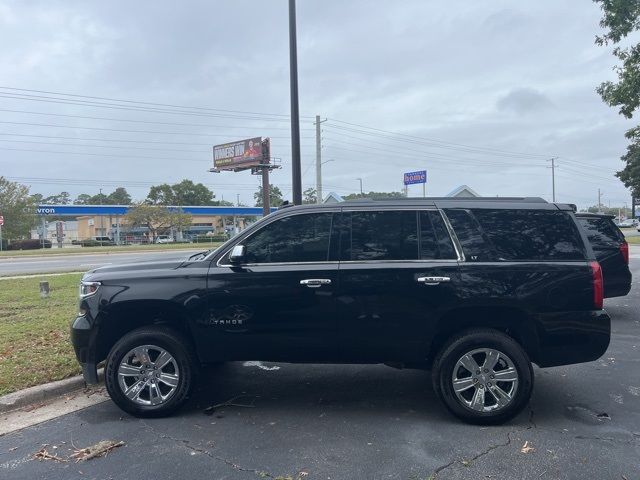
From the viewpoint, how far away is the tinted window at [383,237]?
15.1 feet

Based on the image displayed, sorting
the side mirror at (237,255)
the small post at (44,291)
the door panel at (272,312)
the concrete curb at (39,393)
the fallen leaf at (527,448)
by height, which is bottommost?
the fallen leaf at (527,448)

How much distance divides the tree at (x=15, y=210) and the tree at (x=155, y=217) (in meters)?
14.4

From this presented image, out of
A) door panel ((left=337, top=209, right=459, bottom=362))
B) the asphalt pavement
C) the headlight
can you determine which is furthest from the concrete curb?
door panel ((left=337, top=209, right=459, bottom=362))

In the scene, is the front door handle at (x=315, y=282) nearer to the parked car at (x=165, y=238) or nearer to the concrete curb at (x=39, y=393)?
the concrete curb at (x=39, y=393)

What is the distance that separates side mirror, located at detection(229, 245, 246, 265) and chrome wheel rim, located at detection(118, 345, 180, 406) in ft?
3.33

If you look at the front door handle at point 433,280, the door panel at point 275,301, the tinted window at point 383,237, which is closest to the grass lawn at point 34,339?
the door panel at point 275,301

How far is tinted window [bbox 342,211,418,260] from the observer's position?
15.1 feet

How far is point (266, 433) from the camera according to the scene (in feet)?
14.1

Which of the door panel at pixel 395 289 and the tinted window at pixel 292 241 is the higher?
the tinted window at pixel 292 241

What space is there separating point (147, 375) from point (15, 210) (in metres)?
54.8

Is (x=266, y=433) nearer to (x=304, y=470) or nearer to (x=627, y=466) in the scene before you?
(x=304, y=470)

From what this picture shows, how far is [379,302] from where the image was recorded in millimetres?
4488

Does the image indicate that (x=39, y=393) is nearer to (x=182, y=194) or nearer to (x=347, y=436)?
(x=347, y=436)

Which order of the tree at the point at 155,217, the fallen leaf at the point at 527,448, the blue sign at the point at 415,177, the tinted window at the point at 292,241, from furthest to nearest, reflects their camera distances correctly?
1. the tree at the point at 155,217
2. the blue sign at the point at 415,177
3. the tinted window at the point at 292,241
4. the fallen leaf at the point at 527,448
